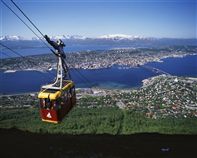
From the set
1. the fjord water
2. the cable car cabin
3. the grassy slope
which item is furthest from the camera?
the fjord water

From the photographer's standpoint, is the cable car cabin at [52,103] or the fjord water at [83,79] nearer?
the cable car cabin at [52,103]

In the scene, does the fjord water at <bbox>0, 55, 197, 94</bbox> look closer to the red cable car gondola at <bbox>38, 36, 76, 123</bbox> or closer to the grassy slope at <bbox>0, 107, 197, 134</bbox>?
the grassy slope at <bbox>0, 107, 197, 134</bbox>

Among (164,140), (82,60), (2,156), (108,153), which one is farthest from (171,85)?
(82,60)

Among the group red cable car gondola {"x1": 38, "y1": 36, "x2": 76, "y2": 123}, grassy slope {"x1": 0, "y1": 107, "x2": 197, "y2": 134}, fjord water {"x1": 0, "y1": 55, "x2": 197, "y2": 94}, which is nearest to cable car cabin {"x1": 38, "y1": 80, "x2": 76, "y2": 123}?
red cable car gondola {"x1": 38, "y1": 36, "x2": 76, "y2": 123}

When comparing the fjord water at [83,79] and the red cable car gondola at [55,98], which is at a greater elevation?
the red cable car gondola at [55,98]

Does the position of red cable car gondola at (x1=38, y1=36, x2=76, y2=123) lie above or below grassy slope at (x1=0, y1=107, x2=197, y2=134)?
above

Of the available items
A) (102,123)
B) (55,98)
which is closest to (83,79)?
(102,123)

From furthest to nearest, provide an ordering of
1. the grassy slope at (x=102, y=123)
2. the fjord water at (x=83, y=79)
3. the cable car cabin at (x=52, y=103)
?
1. the fjord water at (x=83, y=79)
2. the grassy slope at (x=102, y=123)
3. the cable car cabin at (x=52, y=103)

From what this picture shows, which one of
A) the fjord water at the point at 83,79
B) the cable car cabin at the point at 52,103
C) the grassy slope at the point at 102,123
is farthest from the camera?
the fjord water at the point at 83,79

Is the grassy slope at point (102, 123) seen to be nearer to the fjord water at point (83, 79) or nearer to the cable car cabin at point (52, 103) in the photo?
the cable car cabin at point (52, 103)

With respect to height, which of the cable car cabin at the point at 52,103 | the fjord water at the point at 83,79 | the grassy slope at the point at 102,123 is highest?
the cable car cabin at the point at 52,103

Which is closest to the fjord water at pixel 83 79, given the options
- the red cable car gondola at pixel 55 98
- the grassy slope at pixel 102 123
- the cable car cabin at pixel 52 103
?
the grassy slope at pixel 102 123
